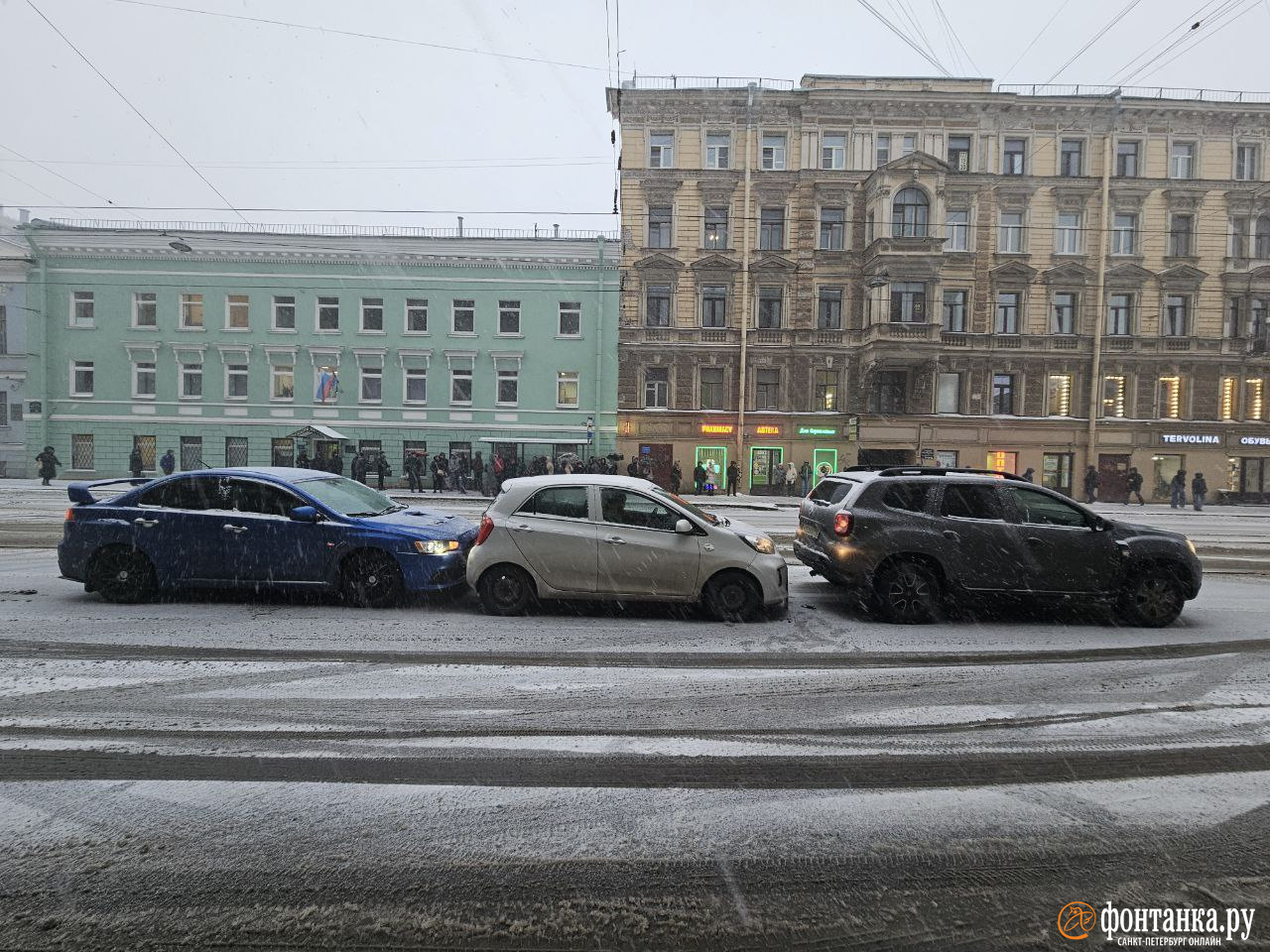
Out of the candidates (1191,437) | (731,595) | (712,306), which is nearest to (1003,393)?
(1191,437)

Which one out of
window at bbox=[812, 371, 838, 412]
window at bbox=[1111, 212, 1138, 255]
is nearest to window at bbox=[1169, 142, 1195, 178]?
window at bbox=[1111, 212, 1138, 255]

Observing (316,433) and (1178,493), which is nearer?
(1178,493)

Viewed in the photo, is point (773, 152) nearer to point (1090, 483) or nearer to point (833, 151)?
point (833, 151)

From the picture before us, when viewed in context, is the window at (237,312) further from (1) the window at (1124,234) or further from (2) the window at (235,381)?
(1) the window at (1124,234)

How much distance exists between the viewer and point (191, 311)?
105 ft

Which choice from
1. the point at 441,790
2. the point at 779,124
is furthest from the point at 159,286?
the point at 441,790

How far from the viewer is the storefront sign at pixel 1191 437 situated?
3114 centimetres

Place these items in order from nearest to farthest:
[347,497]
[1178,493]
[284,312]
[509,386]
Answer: [347,497]
[1178,493]
[284,312]
[509,386]

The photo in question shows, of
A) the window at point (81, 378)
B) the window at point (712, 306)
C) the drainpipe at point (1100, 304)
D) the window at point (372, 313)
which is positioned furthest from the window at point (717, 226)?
the window at point (81, 378)

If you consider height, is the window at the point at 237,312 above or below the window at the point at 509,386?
above

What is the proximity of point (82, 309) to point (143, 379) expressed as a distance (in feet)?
13.9

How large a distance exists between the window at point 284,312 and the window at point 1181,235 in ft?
131

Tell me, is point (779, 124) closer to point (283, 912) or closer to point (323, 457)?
point (323, 457)

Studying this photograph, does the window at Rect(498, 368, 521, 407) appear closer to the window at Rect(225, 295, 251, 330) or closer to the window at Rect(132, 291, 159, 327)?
the window at Rect(225, 295, 251, 330)
